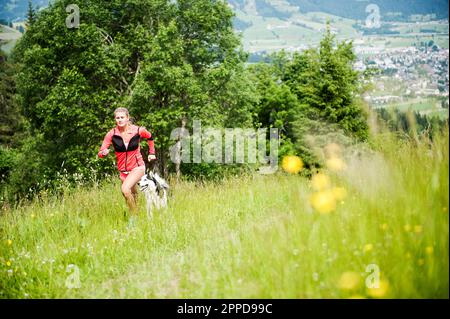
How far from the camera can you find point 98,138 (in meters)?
17.6

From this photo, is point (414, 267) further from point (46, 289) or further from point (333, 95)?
point (333, 95)

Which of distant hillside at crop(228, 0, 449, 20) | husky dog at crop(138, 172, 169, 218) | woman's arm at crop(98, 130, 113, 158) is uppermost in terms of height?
distant hillside at crop(228, 0, 449, 20)

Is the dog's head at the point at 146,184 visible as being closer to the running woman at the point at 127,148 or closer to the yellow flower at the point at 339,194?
the running woman at the point at 127,148

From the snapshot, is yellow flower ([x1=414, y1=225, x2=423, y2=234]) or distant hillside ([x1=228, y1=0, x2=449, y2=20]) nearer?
yellow flower ([x1=414, y1=225, x2=423, y2=234])

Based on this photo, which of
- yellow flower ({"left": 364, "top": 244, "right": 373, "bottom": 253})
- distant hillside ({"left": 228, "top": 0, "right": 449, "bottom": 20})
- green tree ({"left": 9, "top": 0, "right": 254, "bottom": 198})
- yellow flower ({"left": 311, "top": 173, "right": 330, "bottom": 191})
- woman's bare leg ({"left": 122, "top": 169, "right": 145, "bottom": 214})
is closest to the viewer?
yellow flower ({"left": 364, "top": 244, "right": 373, "bottom": 253})

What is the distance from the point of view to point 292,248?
2996mm

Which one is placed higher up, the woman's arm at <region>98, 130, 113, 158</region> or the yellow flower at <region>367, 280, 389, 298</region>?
the woman's arm at <region>98, 130, 113, 158</region>

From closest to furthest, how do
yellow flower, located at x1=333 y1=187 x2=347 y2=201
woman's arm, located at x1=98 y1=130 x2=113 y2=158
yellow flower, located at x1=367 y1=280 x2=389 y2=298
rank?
yellow flower, located at x1=367 y1=280 x2=389 y2=298
yellow flower, located at x1=333 y1=187 x2=347 y2=201
woman's arm, located at x1=98 y1=130 x2=113 y2=158

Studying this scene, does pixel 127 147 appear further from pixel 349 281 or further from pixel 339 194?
pixel 349 281

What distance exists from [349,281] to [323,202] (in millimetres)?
879

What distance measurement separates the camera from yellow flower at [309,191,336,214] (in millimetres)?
3260

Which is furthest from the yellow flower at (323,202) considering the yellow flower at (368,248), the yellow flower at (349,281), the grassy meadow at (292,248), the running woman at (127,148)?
the running woman at (127,148)

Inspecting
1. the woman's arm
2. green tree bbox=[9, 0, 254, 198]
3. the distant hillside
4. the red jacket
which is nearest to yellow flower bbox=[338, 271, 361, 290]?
the woman's arm

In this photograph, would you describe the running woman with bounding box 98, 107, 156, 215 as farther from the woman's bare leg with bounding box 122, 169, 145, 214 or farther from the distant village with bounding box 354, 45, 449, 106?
the distant village with bounding box 354, 45, 449, 106
